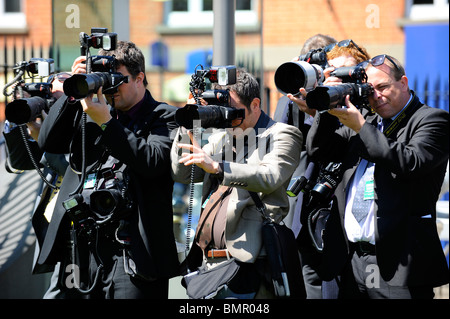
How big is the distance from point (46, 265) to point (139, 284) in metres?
0.66

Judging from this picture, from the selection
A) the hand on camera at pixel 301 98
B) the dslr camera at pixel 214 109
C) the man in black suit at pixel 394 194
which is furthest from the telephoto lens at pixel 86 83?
the man in black suit at pixel 394 194

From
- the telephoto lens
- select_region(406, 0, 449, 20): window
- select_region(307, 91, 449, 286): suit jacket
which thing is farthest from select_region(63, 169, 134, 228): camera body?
select_region(406, 0, 449, 20): window

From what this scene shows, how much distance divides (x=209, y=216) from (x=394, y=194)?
2.89 ft

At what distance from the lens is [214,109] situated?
3510 mm

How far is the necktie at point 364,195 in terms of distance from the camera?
3646 millimetres

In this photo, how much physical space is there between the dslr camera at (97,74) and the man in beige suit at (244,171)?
434mm

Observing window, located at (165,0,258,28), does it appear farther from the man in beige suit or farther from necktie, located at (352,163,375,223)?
necktie, located at (352,163,375,223)

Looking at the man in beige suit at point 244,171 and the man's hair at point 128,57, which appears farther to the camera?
the man's hair at point 128,57

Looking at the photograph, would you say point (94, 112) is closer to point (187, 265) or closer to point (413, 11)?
point (187, 265)

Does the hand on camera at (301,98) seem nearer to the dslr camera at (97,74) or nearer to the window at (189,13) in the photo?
the dslr camera at (97,74)

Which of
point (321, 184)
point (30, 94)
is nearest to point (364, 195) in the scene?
point (321, 184)

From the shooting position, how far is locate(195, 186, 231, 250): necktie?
3.65 metres

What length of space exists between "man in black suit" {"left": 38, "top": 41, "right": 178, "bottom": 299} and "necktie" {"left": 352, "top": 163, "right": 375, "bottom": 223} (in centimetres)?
93
